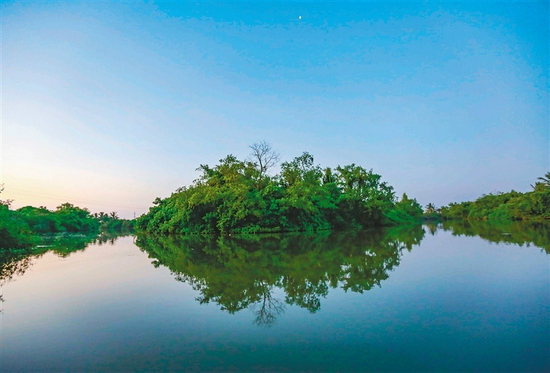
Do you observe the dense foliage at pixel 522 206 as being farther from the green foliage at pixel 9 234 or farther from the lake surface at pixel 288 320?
the green foliage at pixel 9 234

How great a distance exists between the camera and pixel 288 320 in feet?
12.8

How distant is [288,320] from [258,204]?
1987 cm

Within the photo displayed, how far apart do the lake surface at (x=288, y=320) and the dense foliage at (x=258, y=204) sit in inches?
655

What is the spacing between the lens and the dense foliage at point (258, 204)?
24.0 metres

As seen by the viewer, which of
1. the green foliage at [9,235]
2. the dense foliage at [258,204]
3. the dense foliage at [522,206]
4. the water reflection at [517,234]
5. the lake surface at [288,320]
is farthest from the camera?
the dense foliage at [522,206]

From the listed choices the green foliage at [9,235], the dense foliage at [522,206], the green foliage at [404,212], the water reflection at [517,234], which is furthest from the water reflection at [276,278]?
the dense foliage at [522,206]

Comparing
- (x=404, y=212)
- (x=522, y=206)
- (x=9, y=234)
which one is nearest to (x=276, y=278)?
(x=9, y=234)

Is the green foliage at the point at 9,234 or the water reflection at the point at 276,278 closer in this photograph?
the water reflection at the point at 276,278

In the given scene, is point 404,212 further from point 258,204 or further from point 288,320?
point 288,320

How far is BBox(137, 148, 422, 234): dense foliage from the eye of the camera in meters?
24.0

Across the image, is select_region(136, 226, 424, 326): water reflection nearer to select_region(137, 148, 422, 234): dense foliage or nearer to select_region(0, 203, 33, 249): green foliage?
select_region(0, 203, 33, 249): green foliage

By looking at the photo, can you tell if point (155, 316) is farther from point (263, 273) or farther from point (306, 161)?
point (306, 161)

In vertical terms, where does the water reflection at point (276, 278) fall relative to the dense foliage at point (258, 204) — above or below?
below

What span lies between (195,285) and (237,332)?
2759 mm
